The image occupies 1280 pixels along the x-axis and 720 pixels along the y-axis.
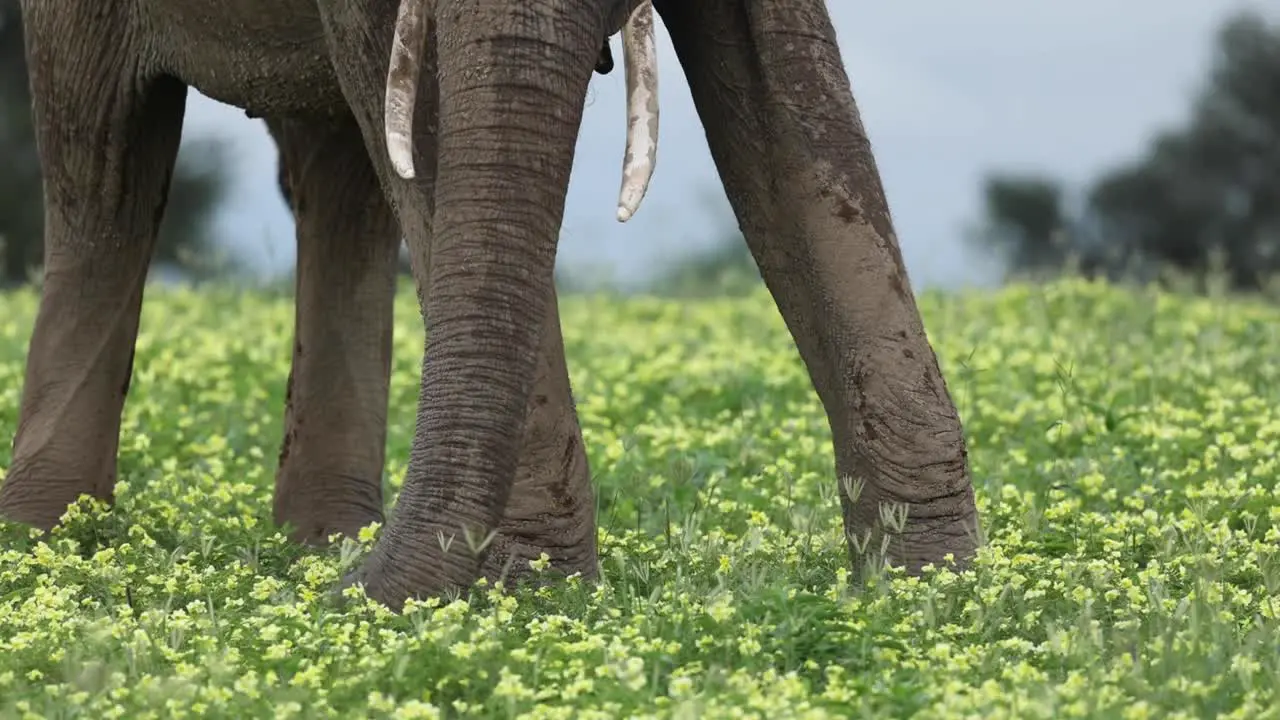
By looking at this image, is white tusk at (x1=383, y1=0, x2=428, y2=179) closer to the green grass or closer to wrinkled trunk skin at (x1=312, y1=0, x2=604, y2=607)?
wrinkled trunk skin at (x1=312, y1=0, x2=604, y2=607)

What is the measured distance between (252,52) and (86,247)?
1821 millimetres

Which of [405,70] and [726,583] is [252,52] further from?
[726,583]

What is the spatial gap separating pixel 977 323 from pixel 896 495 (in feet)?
28.9

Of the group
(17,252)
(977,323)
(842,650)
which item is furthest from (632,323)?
(17,252)

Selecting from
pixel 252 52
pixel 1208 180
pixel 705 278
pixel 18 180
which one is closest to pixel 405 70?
pixel 252 52

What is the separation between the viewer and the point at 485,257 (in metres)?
6.51

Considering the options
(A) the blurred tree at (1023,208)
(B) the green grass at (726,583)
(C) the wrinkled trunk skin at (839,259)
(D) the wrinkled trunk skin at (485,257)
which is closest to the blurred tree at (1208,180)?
(A) the blurred tree at (1023,208)

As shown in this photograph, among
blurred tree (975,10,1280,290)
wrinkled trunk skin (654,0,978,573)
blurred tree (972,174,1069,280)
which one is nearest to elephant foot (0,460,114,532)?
wrinkled trunk skin (654,0,978,573)

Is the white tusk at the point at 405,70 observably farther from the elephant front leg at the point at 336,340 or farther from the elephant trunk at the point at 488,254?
the elephant front leg at the point at 336,340

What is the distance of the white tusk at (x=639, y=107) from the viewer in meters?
6.93

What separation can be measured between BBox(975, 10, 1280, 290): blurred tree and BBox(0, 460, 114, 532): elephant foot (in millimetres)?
31354

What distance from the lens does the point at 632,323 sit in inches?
708

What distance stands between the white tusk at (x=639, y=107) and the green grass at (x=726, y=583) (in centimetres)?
119

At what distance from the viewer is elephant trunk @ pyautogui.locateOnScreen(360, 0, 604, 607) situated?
6488 millimetres
